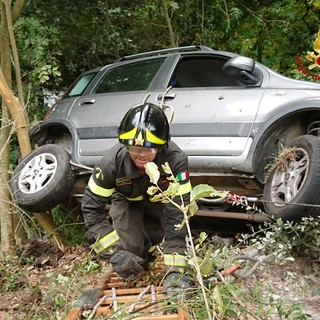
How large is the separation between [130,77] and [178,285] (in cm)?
323

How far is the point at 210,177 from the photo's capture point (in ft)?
15.0

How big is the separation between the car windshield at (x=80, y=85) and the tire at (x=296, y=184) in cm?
276

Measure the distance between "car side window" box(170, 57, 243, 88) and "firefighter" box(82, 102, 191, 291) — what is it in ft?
6.46

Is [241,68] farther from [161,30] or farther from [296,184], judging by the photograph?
[161,30]

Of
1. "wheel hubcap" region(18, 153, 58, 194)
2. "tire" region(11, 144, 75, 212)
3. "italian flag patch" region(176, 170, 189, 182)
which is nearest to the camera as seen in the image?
"italian flag patch" region(176, 170, 189, 182)

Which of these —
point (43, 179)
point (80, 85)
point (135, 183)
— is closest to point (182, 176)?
point (135, 183)

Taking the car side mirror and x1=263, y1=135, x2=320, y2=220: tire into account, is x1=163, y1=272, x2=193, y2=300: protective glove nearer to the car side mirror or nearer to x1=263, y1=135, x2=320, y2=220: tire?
x1=263, y1=135, x2=320, y2=220: tire

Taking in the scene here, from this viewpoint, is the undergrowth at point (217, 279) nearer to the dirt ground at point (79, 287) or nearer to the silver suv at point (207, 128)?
the dirt ground at point (79, 287)

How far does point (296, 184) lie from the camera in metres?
3.96

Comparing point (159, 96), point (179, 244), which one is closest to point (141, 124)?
point (179, 244)

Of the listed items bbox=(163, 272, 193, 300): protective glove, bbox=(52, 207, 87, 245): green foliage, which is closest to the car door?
bbox=(163, 272, 193, 300): protective glove

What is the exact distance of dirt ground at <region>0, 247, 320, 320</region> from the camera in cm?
327

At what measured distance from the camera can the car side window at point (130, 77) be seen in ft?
17.6

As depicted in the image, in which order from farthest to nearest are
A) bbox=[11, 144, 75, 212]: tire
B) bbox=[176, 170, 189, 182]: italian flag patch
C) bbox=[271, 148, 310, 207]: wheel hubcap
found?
bbox=[11, 144, 75, 212]: tire, bbox=[271, 148, 310, 207]: wheel hubcap, bbox=[176, 170, 189, 182]: italian flag patch
